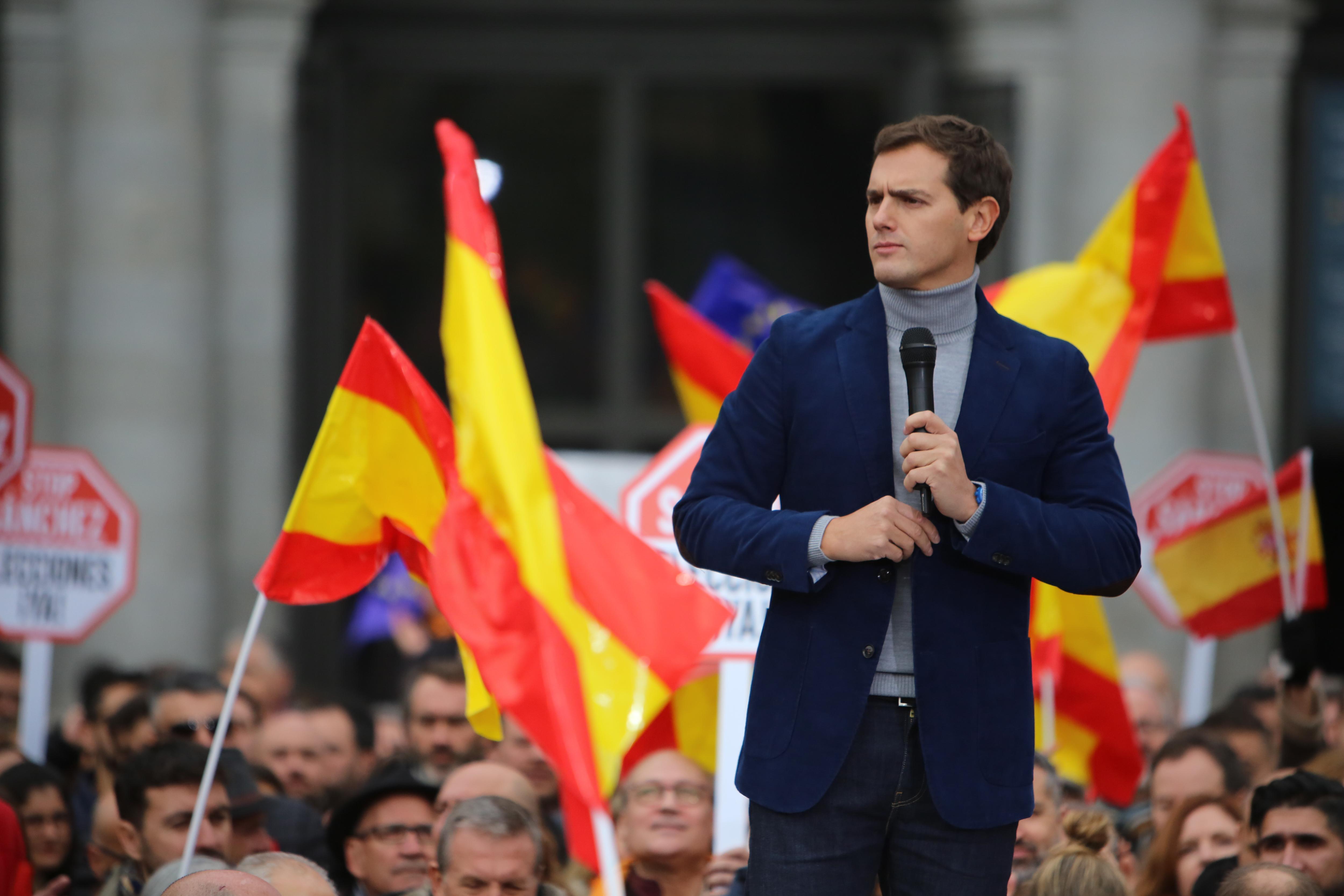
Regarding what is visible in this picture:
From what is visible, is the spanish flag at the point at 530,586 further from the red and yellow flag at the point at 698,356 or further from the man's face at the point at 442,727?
the red and yellow flag at the point at 698,356

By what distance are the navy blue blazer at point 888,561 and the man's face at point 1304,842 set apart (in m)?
2.23

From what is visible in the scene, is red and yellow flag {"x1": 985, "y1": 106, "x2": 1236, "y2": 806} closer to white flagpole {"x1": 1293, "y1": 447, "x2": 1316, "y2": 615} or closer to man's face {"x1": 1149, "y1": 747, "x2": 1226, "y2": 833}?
man's face {"x1": 1149, "y1": 747, "x2": 1226, "y2": 833}

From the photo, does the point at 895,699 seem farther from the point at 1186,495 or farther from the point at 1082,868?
the point at 1186,495

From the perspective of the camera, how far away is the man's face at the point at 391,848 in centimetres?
552

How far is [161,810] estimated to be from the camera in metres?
5.23

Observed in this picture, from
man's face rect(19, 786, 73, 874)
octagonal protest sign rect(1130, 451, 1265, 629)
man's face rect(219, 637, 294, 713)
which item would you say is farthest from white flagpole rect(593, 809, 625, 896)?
octagonal protest sign rect(1130, 451, 1265, 629)

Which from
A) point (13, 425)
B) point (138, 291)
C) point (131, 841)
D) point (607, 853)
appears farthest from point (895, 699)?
point (138, 291)

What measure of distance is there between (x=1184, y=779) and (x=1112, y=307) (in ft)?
5.31

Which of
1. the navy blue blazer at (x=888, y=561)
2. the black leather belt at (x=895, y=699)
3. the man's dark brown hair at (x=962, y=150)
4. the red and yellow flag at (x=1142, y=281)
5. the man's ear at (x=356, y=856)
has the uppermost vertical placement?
the red and yellow flag at (x=1142, y=281)

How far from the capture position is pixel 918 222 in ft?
9.29

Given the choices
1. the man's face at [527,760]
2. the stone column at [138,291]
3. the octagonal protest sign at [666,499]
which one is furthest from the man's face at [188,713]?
the stone column at [138,291]

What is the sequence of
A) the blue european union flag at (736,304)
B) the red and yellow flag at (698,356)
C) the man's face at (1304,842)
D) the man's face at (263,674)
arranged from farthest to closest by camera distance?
the blue european union flag at (736,304) < the man's face at (263,674) < the red and yellow flag at (698,356) < the man's face at (1304,842)

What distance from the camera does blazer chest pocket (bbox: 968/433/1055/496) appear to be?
2840 mm

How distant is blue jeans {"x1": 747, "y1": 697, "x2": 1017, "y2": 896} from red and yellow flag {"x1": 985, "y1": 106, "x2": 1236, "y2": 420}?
3520 mm
